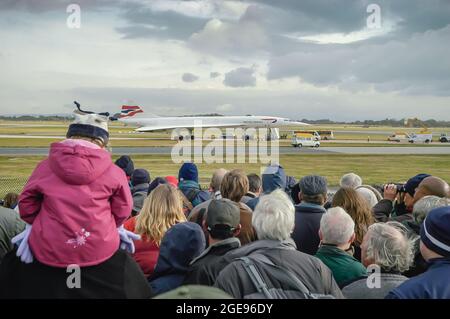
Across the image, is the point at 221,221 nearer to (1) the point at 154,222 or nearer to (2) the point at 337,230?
(1) the point at 154,222

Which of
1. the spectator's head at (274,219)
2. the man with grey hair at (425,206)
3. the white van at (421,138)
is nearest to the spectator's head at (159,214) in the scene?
the spectator's head at (274,219)

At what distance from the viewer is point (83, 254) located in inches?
105

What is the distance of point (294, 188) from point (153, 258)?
175 inches

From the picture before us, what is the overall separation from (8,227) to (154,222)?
1.70 m

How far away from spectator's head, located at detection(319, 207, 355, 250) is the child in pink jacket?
6.42 ft

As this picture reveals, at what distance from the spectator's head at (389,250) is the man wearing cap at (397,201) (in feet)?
7.54

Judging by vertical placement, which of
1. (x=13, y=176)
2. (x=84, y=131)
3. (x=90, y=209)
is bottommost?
(x=13, y=176)

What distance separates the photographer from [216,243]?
3.50m

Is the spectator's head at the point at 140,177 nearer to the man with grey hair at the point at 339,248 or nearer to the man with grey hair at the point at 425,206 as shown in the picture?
the man with grey hair at the point at 339,248

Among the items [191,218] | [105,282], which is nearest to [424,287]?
[105,282]

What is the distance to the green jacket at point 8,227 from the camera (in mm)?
4512

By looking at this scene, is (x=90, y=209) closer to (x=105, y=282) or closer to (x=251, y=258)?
(x=105, y=282)

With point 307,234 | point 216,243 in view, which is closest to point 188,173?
point 307,234

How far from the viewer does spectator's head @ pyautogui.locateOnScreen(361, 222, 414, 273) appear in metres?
3.42
